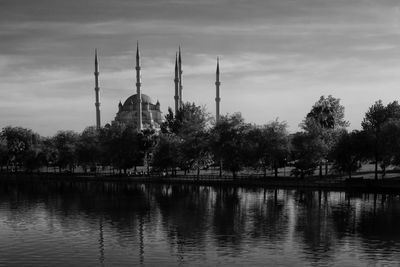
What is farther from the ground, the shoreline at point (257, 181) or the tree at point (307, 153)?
the tree at point (307, 153)

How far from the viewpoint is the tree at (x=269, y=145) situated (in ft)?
324

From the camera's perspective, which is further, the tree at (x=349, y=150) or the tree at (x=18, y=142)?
the tree at (x=18, y=142)

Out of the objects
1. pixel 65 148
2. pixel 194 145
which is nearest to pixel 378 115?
pixel 194 145

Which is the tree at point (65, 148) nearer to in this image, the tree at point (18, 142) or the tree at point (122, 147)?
the tree at point (18, 142)

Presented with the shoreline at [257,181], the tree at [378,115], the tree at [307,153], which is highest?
the tree at [378,115]

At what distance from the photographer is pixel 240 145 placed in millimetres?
102500

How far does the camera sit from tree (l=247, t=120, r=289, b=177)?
98625 millimetres

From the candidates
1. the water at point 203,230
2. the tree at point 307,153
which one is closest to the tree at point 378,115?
the tree at point 307,153

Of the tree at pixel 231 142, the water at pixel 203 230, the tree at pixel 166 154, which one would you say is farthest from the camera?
the tree at pixel 166 154

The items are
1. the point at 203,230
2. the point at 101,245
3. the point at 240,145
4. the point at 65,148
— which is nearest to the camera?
the point at 101,245

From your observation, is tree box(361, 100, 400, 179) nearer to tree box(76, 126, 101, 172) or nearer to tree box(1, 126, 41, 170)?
tree box(76, 126, 101, 172)

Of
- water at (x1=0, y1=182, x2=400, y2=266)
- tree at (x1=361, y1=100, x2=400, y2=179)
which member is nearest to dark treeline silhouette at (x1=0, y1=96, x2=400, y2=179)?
tree at (x1=361, y1=100, x2=400, y2=179)

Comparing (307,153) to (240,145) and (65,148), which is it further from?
(65,148)

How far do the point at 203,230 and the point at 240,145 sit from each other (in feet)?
173
